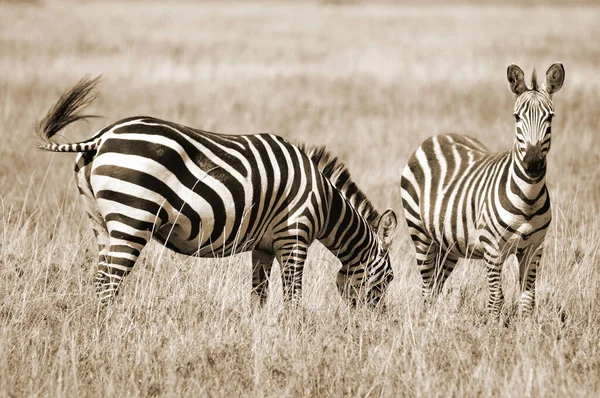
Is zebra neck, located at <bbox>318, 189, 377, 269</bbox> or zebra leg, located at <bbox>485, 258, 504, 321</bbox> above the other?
zebra neck, located at <bbox>318, 189, 377, 269</bbox>

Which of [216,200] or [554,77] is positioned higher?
[554,77]

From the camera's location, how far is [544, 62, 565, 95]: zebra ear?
5875mm

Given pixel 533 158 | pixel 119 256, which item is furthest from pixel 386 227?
pixel 119 256

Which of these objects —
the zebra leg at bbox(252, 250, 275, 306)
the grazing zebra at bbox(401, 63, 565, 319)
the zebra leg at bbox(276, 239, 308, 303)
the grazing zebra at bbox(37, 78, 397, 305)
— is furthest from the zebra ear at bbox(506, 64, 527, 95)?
the zebra leg at bbox(252, 250, 275, 306)

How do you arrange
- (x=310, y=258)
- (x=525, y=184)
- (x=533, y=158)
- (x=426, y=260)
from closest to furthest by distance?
(x=533, y=158) → (x=525, y=184) → (x=426, y=260) → (x=310, y=258)

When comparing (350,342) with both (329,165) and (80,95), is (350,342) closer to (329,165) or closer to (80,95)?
(329,165)

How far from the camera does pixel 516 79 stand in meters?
5.87

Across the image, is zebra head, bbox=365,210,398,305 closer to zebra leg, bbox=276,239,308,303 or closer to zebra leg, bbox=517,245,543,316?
zebra leg, bbox=276,239,308,303

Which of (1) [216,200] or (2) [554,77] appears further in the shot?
(2) [554,77]

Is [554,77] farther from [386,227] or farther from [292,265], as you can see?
[292,265]

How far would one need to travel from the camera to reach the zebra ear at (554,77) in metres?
5.88

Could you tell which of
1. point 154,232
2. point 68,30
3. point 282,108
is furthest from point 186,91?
point 154,232

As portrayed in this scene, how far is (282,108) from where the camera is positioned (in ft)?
53.9

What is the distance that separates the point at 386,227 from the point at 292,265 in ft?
3.58
